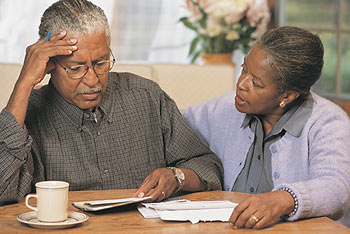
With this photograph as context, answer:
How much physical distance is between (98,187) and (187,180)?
0.32 metres

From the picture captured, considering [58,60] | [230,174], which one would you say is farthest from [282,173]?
[58,60]

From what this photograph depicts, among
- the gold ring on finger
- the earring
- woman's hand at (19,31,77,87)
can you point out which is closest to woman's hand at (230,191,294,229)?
the gold ring on finger

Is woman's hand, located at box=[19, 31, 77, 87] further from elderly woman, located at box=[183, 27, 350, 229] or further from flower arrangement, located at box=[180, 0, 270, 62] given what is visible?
flower arrangement, located at box=[180, 0, 270, 62]

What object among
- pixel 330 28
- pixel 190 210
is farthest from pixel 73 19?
pixel 330 28

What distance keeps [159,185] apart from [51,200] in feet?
1.45

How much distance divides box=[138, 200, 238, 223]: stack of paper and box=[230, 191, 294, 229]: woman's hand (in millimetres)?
57

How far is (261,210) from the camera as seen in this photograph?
5.00ft

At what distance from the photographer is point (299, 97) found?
2098 mm

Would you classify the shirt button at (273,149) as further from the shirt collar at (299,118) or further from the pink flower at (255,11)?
the pink flower at (255,11)

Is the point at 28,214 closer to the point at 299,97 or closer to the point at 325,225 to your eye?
the point at 325,225

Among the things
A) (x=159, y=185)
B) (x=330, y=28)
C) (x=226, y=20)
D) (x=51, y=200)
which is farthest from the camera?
(x=330, y=28)

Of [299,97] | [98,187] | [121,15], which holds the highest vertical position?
[121,15]

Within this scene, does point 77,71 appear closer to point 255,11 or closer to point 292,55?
point 292,55

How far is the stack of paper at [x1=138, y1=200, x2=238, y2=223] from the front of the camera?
1.54m
